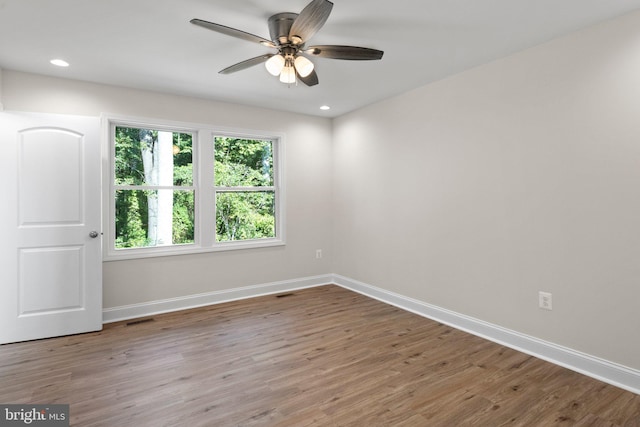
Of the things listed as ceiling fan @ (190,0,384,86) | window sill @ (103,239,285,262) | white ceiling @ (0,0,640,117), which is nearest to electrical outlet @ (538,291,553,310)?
white ceiling @ (0,0,640,117)

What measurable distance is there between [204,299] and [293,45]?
9.89ft

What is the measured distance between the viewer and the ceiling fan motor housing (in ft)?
7.21

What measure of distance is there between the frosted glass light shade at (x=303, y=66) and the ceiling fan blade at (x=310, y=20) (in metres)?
0.14

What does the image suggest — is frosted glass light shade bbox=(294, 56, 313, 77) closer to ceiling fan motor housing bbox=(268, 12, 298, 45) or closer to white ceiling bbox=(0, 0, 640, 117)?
ceiling fan motor housing bbox=(268, 12, 298, 45)

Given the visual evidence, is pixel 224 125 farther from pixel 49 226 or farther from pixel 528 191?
pixel 528 191

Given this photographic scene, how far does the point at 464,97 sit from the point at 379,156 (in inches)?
48.5

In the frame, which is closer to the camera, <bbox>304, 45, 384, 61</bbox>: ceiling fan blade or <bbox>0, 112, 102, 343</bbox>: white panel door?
<bbox>304, 45, 384, 61</bbox>: ceiling fan blade

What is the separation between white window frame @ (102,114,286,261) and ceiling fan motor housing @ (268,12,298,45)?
79.9 inches

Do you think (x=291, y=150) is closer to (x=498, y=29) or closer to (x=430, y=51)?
(x=430, y=51)

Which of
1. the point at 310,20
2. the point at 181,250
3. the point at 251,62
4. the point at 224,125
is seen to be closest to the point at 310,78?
the point at 251,62

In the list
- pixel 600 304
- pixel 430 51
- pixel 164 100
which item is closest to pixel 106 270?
pixel 164 100

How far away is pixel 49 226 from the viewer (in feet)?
10.2

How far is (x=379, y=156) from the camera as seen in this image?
4.22m

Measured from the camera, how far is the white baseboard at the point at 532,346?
229 cm
